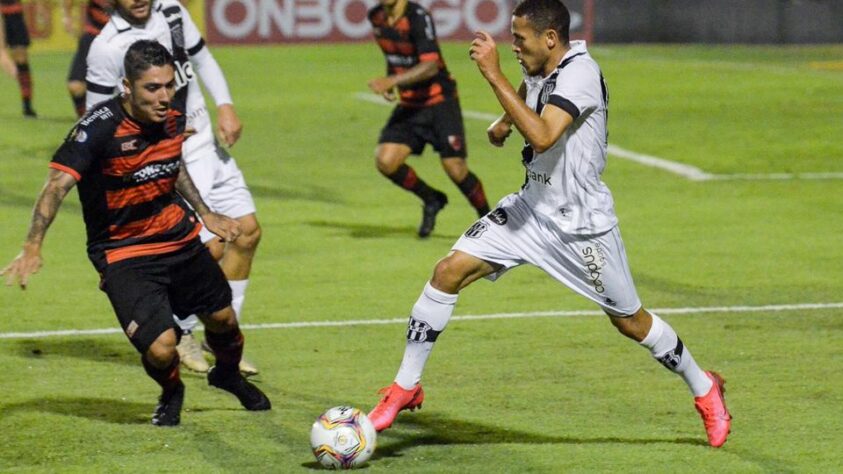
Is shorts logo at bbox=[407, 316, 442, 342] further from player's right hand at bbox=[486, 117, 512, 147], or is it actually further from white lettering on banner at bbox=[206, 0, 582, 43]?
white lettering on banner at bbox=[206, 0, 582, 43]

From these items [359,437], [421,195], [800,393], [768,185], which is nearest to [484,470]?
[359,437]

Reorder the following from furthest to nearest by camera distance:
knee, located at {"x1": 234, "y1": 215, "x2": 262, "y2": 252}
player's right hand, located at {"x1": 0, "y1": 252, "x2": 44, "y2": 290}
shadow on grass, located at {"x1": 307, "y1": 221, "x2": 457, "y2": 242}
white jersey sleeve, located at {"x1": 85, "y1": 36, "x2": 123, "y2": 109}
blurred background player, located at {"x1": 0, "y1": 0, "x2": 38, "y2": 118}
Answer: blurred background player, located at {"x1": 0, "y1": 0, "x2": 38, "y2": 118}
shadow on grass, located at {"x1": 307, "y1": 221, "x2": 457, "y2": 242}
knee, located at {"x1": 234, "y1": 215, "x2": 262, "y2": 252}
white jersey sleeve, located at {"x1": 85, "y1": 36, "x2": 123, "y2": 109}
player's right hand, located at {"x1": 0, "y1": 252, "x2": 44, "y2": 290}

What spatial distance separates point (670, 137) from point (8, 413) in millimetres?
13265

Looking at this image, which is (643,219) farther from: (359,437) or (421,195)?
(359,437)

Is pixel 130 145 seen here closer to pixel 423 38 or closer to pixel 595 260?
pixel 595 260

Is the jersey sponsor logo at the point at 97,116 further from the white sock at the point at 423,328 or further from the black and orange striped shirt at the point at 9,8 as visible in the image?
the black and orange striped shirt at the point at 9,8

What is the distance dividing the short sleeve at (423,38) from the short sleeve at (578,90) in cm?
620

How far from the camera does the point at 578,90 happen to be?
6.70 meters

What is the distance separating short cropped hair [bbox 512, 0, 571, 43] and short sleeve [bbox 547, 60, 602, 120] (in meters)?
0.18

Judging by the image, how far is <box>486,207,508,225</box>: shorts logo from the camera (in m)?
7.04

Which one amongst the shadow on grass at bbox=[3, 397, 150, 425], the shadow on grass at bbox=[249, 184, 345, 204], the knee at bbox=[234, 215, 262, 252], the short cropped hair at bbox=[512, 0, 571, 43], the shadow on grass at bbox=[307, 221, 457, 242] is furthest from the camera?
the shadow on grass at bbox=[249, 184, 345, 204]

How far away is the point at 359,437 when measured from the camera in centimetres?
661

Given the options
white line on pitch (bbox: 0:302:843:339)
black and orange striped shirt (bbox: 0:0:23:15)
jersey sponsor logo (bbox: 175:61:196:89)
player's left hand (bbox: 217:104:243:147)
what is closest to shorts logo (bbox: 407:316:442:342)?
player's left hand (bbox: 217:104:243:147)

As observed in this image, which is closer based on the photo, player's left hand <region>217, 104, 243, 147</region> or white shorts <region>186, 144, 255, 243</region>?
white shorts <region>186, 144, 255, 243</region>
